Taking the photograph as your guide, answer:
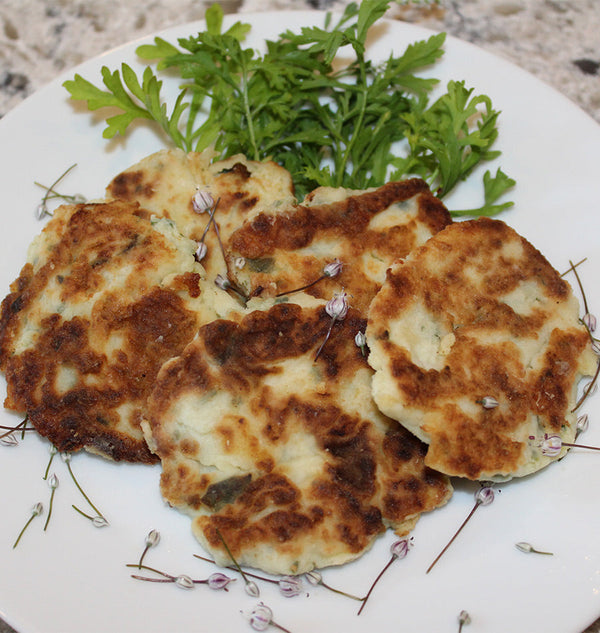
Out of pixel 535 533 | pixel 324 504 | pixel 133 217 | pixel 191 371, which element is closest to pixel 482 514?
pixel 535 533

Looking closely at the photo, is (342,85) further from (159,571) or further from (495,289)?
(159,571)

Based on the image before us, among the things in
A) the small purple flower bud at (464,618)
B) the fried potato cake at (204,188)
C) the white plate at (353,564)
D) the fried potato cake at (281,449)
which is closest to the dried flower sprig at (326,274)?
the fried potato cake at (281,449)

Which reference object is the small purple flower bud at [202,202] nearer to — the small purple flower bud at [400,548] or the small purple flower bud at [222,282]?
the small purple flower bud at [222,282]

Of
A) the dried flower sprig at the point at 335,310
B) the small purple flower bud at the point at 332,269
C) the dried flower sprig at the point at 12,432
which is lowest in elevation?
the dried flower sprig at the point at 12,432

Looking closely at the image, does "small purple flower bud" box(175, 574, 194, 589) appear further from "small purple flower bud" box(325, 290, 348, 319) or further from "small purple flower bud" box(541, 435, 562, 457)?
"small purple flower bud" box(541, 435, 562, 457)

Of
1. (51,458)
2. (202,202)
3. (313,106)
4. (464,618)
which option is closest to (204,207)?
(202,202)

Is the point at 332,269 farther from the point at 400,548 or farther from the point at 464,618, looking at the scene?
the point at 464,618
